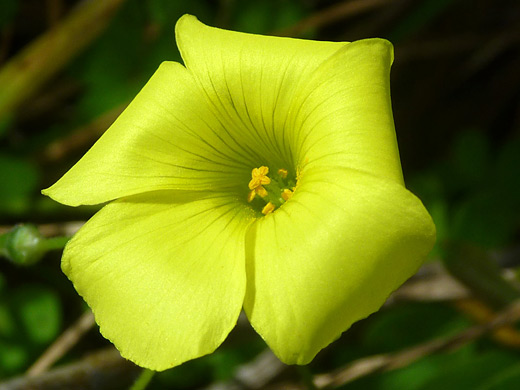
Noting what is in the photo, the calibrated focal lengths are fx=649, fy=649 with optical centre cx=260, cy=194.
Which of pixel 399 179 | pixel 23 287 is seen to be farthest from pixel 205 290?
pixel 23 287

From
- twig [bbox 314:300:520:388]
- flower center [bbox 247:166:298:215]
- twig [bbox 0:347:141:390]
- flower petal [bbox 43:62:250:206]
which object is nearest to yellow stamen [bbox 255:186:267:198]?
flower center [bbox 247:166:298:215]

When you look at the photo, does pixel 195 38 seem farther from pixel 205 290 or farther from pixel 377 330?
pixel 377 330

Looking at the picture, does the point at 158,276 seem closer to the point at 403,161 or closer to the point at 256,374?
the point at 256,374

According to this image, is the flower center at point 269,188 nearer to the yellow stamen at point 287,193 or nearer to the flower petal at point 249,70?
the yellow stamen at point 287,193

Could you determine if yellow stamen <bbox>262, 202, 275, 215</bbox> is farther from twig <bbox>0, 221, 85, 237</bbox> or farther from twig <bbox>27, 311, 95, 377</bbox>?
twig <bbox>27, 311, 95, 377</bbox>

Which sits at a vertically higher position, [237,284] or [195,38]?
[195,38]

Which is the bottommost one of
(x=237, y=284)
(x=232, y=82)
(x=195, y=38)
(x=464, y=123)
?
(x=464, y=123)
